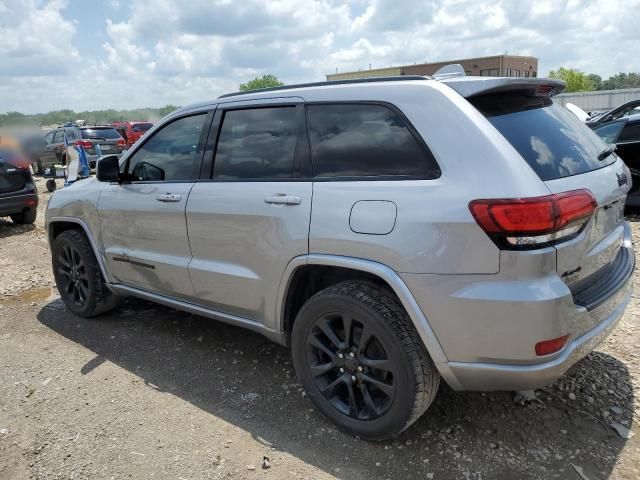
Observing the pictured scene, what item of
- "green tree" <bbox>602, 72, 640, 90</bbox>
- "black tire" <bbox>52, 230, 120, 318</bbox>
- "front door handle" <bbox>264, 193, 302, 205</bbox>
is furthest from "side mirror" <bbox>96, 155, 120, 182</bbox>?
"green tree" <bbox>602, 72, 640, 90</bbox>

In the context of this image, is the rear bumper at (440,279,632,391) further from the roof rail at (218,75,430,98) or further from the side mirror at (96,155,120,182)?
the side mirror at (96,155,120,182)

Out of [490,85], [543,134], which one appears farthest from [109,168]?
[543,134]

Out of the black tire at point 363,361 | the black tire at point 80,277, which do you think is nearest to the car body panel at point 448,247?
the black tire at point 363,361

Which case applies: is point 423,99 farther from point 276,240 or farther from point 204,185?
point 204,185

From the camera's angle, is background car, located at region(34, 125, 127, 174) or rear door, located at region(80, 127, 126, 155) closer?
background car, located at region(34, 125, 127, 174)

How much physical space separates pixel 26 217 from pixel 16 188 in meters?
0.66

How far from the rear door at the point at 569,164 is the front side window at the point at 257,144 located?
3.66 feet

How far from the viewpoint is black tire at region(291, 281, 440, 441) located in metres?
2.55

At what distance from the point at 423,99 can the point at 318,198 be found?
2.42 feet

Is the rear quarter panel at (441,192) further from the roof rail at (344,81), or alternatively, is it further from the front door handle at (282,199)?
the front door handle at (282,199)

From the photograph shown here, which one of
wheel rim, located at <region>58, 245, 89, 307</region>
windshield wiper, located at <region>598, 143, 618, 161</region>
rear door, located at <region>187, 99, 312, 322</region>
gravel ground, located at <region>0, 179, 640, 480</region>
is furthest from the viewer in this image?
wheel rim, located at <region>58, 245, 89, 307</region>

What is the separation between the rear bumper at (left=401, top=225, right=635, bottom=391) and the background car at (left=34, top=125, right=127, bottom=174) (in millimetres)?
16175

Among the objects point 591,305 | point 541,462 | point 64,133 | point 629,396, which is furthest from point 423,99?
point 64,133

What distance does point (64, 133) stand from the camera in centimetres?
1750
